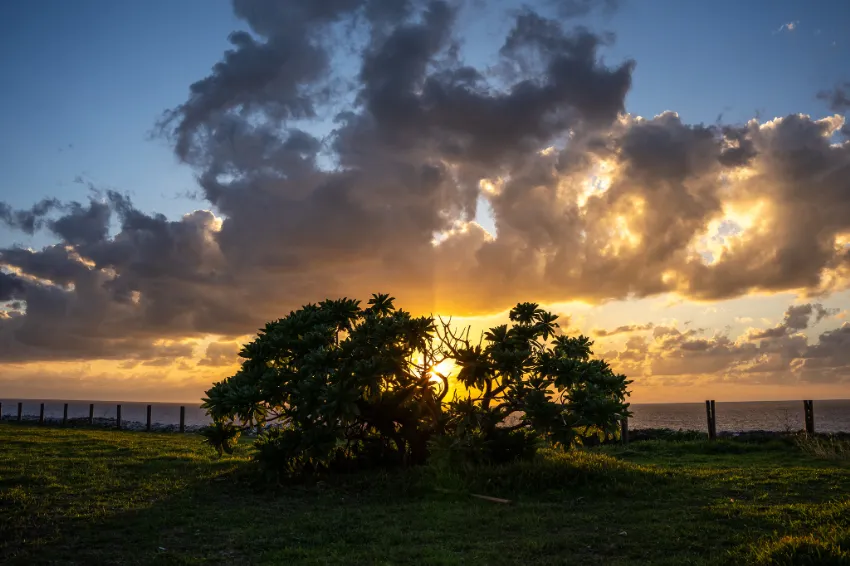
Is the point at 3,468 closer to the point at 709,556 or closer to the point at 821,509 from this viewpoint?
the point at 709,556

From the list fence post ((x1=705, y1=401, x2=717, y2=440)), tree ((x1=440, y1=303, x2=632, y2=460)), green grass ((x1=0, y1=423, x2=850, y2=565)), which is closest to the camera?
green grass ((x1=0, y1=423, x2=850, y2=565))

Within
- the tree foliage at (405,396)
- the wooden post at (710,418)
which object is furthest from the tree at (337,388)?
the wooden post at (710,418)

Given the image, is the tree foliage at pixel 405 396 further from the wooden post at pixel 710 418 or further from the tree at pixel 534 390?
the wooden post at pixel 710 418

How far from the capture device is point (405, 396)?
56.0 ft

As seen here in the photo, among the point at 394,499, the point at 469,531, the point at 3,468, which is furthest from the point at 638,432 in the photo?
the point at 3,468

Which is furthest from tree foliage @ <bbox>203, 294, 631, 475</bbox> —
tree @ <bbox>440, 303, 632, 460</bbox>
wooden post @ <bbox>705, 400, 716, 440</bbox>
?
wooden post @ <bbox>705, 400, 716, 440</bbox>

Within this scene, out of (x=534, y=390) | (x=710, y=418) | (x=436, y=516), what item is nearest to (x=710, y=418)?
(x=710, y=418)

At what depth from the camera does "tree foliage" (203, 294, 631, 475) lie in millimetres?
15516

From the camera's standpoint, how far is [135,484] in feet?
51.5

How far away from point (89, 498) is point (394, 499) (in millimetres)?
6256

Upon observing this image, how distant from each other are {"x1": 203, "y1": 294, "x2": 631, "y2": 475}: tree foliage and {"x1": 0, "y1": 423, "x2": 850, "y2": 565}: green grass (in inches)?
38.5

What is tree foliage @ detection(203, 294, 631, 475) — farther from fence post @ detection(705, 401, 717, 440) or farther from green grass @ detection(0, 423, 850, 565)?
fence post @ detection(705, 401, 717, 440)

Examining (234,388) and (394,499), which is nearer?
(394,499)

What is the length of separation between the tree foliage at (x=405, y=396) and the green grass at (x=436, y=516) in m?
0.98
